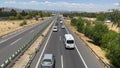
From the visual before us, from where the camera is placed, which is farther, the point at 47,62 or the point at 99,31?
the point at 99,31

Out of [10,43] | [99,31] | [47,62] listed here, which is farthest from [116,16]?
[99,31]

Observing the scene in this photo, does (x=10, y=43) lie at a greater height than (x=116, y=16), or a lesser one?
lesser

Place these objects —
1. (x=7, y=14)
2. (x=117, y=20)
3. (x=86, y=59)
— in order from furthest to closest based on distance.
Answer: (x=7, y=14)
(x=86, y=59)
(x=117, y=20)

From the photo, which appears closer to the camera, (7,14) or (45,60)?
(45,60)

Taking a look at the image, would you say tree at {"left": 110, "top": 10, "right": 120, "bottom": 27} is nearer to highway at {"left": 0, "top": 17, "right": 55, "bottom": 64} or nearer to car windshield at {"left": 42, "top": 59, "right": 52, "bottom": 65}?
car windshield at {"left": 42, "top": 59, "right": 52, "bottom": 65}

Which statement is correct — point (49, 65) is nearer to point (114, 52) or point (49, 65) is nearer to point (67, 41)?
point (114, 52)

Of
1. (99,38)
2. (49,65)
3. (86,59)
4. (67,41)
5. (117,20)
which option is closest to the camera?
(49,65)

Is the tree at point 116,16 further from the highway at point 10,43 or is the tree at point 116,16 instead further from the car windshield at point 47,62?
Answer: the highway at point 10,43

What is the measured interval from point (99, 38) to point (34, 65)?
1222 inches

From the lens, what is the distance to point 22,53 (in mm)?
35125

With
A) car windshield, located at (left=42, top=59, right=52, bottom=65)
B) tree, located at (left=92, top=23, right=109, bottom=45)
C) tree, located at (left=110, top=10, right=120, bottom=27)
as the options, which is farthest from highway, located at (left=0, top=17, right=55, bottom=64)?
tree, located at (left=92, top=23, right=109, bottom=45)

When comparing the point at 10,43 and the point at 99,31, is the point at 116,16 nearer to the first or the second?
the point at 10,43

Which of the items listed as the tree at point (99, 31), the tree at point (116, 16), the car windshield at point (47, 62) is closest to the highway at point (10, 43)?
the car windshield at point (47, 62)

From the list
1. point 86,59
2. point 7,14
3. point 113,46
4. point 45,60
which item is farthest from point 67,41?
point 7,14
